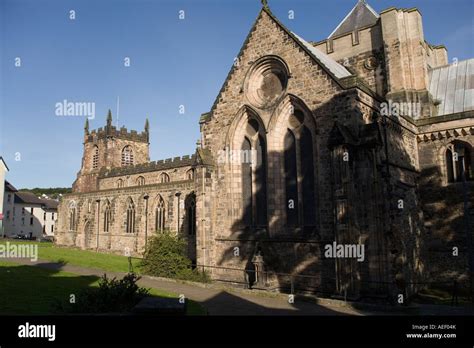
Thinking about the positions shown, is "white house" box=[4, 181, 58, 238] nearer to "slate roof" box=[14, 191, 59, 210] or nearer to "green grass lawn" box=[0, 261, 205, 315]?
"slate roof" box=[14, 191, 59, 210]

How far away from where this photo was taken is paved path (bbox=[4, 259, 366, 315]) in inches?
435

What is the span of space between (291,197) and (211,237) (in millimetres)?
4863

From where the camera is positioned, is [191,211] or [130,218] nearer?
[191,211]

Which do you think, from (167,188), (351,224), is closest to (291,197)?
(351,224)

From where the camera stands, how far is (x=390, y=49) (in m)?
21.4

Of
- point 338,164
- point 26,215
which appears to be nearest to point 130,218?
point 338,164

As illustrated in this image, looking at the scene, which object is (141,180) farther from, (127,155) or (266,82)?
(266,82)

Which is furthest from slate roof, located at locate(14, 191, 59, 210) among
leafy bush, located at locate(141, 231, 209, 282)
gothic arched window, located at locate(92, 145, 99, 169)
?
leafy bush, located at locate(141, 231, 209, 282)

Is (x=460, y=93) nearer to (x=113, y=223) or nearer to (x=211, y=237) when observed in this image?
(x=211, y=237)

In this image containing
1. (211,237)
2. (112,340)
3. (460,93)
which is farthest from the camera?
(460,93)

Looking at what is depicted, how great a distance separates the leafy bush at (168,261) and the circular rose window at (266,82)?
863 cm

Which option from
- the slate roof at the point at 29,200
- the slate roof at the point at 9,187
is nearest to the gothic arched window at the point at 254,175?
the slate roof at the point at 9,187

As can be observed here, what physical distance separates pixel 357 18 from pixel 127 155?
134 feet

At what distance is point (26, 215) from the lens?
71.5 meters
